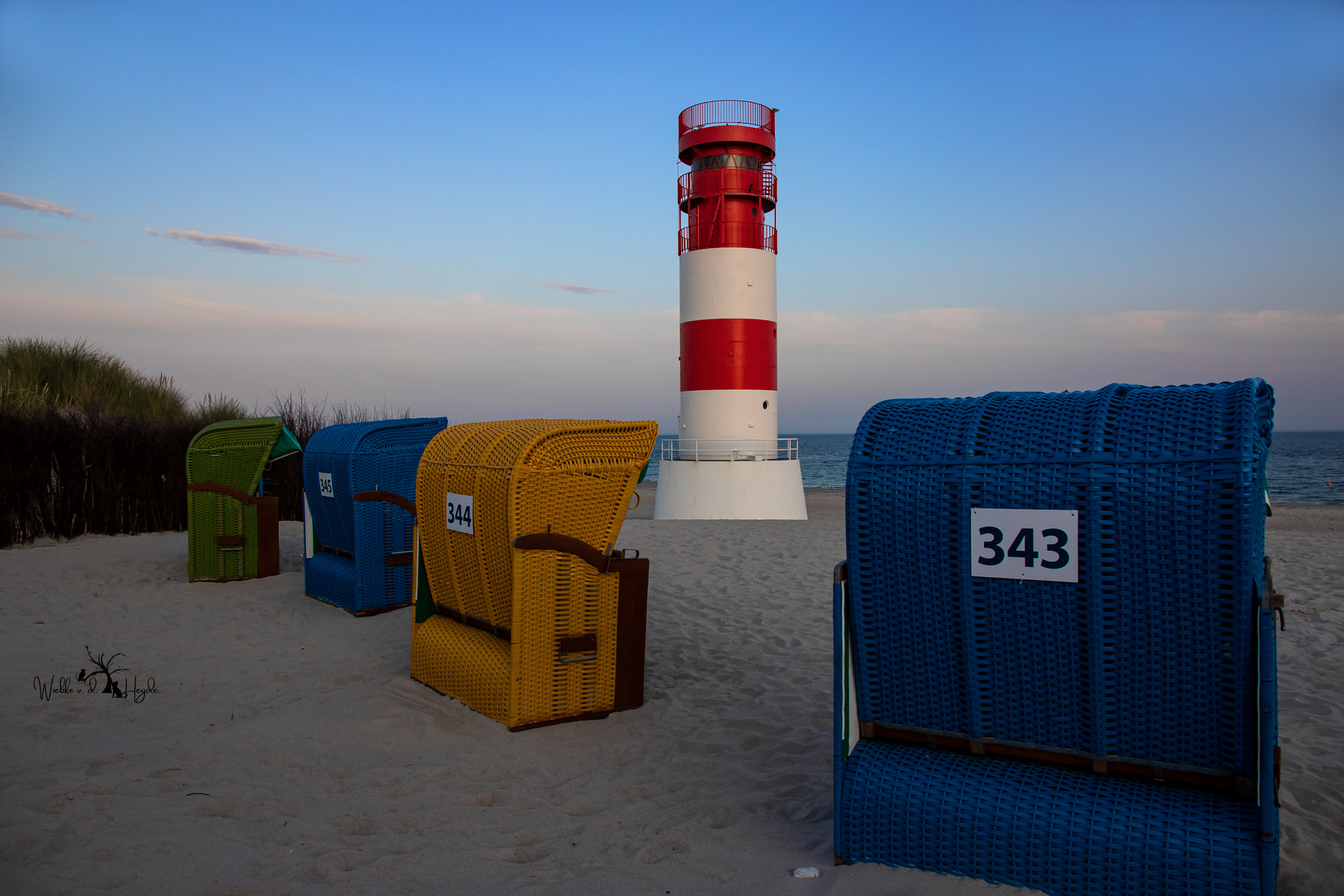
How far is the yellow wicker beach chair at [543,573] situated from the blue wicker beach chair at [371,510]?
2384mm

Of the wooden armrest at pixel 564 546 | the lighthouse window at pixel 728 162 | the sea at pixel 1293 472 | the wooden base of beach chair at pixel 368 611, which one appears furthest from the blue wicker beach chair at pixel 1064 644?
the sea at pixel 1293 472

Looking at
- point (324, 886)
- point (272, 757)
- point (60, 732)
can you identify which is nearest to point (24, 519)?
point (60, 732)

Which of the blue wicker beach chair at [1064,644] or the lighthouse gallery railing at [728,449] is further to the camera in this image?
the lighthouse gallery railing at [728,449]

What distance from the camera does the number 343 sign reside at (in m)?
2.71

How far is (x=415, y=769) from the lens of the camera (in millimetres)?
4066

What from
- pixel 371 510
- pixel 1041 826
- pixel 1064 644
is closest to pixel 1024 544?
pixel 1064 644

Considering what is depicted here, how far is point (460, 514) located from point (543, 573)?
2.70ft

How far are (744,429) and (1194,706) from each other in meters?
13.9

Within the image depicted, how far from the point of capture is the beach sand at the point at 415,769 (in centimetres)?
303

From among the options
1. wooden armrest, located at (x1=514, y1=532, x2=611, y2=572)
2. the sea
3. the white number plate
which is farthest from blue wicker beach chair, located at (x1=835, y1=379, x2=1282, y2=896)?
the sea

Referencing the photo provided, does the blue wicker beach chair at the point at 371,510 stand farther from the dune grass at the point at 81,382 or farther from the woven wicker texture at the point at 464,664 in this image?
the dune grass at the point at 81,382

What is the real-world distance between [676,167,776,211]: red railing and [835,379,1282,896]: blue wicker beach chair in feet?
45.5

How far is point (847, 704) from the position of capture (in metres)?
3.08

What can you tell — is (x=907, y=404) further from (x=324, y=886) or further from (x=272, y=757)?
(x=272, y=757)
